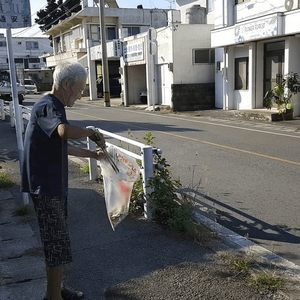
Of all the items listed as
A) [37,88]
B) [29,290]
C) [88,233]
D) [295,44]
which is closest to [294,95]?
[295,44]

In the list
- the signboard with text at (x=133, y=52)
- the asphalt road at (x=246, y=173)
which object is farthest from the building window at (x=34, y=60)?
the asphalt road at (x=246, y=173)

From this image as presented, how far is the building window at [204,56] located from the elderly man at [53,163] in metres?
20.3

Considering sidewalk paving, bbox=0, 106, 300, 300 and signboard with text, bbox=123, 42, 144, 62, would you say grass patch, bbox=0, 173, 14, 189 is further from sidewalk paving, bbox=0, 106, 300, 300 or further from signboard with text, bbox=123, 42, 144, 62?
signboard with text, bbox=123, 42, 144, 62

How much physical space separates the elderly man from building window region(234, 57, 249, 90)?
57.1 feet

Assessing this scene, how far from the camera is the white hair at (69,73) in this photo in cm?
304

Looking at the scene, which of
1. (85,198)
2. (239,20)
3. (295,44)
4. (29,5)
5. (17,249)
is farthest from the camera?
(239,20)

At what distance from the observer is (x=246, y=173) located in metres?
7.65

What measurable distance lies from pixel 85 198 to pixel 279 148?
5615 millimetres

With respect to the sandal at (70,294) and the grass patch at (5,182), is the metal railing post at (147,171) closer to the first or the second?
the sandal at (70,294)

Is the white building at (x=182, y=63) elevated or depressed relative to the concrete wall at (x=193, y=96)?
elevated

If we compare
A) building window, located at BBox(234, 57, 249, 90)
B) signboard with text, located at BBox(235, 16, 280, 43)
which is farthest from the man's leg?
building window, located at BBox(234, 57, 249, 90)

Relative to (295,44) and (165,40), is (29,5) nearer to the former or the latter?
(295,44)

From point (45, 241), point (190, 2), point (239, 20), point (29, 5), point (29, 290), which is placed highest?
point (190, 2)

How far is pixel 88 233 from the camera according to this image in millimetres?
4859
